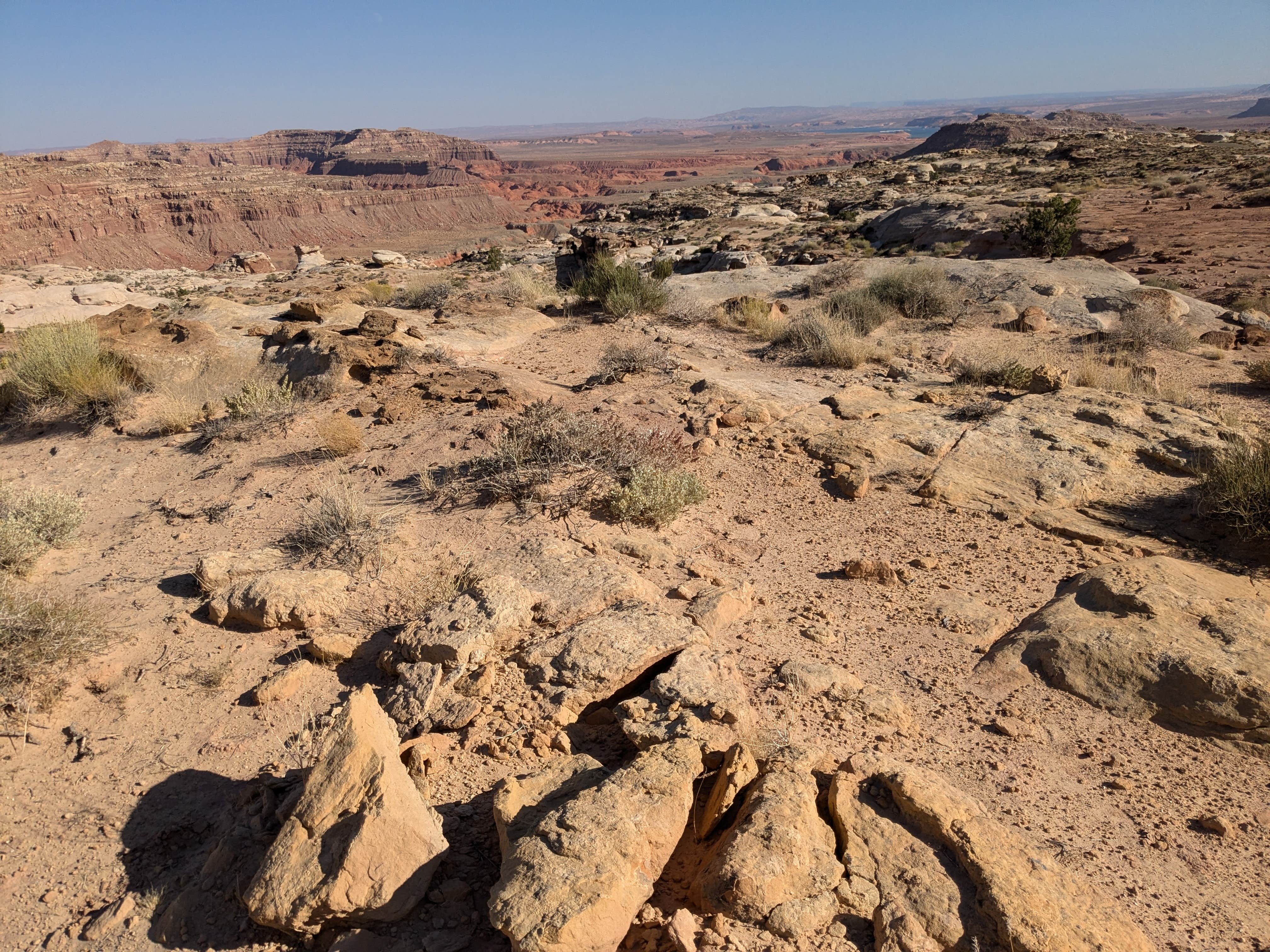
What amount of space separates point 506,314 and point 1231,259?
14.1 metres

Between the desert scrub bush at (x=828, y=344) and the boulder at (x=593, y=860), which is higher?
the boulder at (x=593, y=860)

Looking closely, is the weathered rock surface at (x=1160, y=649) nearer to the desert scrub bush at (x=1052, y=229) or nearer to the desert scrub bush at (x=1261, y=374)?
the desert scrub bush at (x=1261, y=374)

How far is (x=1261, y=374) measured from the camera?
7402 mm

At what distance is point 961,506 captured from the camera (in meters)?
5.02

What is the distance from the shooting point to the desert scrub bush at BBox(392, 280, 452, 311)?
1084 cm

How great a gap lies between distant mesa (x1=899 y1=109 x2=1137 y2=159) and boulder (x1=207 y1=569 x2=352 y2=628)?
59.8 metres

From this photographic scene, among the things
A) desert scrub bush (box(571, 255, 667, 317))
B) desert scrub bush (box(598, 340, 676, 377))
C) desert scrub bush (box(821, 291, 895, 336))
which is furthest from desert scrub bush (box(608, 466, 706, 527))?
desert scrub bush (box(571, 255, 667, 317))

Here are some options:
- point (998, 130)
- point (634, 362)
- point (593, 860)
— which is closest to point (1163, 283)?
point (634, 362)

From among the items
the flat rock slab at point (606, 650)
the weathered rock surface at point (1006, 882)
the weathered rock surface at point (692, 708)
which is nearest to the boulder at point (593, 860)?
the weathered rock surface at point (692, 708)

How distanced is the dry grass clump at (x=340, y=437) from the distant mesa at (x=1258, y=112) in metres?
163

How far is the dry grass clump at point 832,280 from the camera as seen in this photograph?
39.0ft

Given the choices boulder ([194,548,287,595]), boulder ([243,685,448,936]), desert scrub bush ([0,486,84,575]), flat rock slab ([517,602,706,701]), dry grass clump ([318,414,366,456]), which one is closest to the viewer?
boulder ([243,685,448,936])

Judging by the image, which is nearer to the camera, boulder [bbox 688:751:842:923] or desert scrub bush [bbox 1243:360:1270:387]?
boulder [bbox 688:751:842:923]

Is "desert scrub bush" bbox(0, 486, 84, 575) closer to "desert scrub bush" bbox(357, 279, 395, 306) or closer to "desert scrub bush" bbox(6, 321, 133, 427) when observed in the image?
"desert scrub bush" bbox(6, 321, 133, 427)
